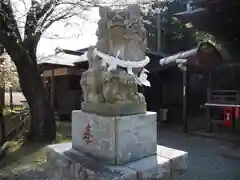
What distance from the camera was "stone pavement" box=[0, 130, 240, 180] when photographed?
15.8ft

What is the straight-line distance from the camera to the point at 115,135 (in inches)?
103

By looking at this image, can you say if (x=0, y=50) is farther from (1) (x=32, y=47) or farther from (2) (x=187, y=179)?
(2) (x=187, y=179)

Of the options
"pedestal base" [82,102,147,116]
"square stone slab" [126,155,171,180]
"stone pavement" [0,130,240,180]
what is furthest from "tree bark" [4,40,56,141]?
"square stone slab" [126,155,171,180]

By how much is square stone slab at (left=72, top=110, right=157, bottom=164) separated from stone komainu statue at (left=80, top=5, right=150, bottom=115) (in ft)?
0.35

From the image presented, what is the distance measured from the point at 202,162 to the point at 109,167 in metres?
3.80

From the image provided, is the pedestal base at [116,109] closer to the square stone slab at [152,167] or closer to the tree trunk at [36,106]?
the square stone slab at [152,167]

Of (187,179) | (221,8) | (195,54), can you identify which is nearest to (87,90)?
(187,179)

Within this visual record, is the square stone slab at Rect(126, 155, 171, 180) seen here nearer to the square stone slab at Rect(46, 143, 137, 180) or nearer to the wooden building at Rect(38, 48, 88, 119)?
the square stone slab at Rect(46, 143, 137, 180)

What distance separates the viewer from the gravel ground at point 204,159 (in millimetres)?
4947

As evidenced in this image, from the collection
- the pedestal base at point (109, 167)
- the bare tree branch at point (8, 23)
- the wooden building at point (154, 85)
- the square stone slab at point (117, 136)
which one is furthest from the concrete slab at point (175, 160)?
the wooden building at point (154, 85)

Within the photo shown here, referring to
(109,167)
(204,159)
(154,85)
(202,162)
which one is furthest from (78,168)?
(154,85)

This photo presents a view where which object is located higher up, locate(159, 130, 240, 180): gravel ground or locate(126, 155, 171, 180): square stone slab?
locate(126, 155, 171, 180): square stone slab

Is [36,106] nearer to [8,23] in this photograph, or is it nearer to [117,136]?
[8,23]

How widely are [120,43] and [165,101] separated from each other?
9644 millimetres
